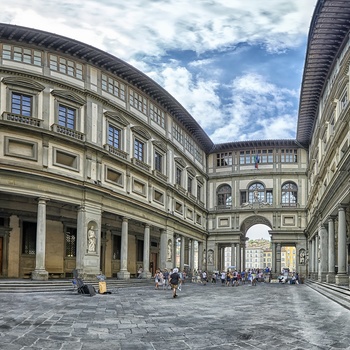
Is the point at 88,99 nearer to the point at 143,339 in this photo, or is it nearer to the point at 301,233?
the point at 143,339

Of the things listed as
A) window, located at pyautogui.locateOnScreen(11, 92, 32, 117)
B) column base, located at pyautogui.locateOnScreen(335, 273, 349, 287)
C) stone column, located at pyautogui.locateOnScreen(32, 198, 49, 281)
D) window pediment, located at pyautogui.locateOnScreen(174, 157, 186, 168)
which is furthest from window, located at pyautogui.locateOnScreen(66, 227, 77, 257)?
column base, located at pyautogui.locateOnScreen(335, 273, 349, 287)

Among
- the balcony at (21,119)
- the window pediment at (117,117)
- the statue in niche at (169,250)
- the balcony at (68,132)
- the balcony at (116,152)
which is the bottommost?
the statue in niche at (169,250)

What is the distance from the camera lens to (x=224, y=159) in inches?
2459

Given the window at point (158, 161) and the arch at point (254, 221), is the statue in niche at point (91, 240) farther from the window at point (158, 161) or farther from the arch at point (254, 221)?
the arch at point (254, 221)

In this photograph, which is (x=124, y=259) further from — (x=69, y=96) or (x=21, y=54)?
(x=21, y=54)

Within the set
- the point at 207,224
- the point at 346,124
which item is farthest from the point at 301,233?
the point at 346,124

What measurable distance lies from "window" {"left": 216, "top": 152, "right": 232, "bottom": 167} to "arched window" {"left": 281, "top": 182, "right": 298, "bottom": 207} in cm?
763

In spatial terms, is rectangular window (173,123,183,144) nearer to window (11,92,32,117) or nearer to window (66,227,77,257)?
window (66,227,77,257)

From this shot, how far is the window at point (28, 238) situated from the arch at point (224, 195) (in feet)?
105

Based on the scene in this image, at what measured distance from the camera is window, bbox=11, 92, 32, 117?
96.0 ft

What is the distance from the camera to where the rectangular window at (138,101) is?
38.7 metres

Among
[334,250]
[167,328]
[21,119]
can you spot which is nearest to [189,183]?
[334,250]

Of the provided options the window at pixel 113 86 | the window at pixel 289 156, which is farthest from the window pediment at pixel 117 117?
the window at pixel 289 156

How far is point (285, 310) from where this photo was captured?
1795 cm
